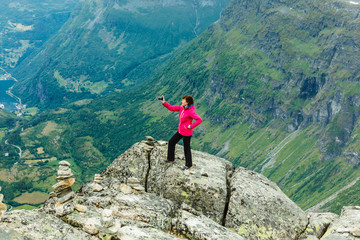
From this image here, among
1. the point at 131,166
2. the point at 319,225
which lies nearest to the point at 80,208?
the point at 131,166

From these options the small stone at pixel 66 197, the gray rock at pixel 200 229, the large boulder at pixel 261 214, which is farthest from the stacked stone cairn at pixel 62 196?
the large boulder at pixel 261 214

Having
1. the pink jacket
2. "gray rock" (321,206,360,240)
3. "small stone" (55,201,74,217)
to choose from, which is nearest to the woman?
the pink jacket

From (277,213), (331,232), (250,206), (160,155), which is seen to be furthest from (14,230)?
(331,232)

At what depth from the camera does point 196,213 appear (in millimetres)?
26078

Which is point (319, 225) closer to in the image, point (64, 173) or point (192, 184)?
point (192, 184)

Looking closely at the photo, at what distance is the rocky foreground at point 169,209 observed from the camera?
20828mm

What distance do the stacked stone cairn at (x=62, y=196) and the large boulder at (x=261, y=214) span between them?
13947 millimetres

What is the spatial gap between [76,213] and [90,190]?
6388 mm

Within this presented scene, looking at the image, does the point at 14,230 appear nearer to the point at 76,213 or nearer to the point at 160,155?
the point at 76,213

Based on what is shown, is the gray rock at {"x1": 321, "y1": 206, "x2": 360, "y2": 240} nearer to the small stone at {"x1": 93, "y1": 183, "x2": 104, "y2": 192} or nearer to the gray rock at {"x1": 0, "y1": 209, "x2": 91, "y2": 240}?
the gray rock at {"x1": 0, "y1": 209, "x2": 91, "y2": 240}

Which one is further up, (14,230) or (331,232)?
(331,232)

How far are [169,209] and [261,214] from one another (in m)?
8.65

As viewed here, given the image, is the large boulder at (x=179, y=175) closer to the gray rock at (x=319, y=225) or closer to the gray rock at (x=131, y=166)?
the gray rock at (x=131, y=166)

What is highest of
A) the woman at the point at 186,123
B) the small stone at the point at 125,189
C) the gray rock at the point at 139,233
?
the woman at the point at 186,123
